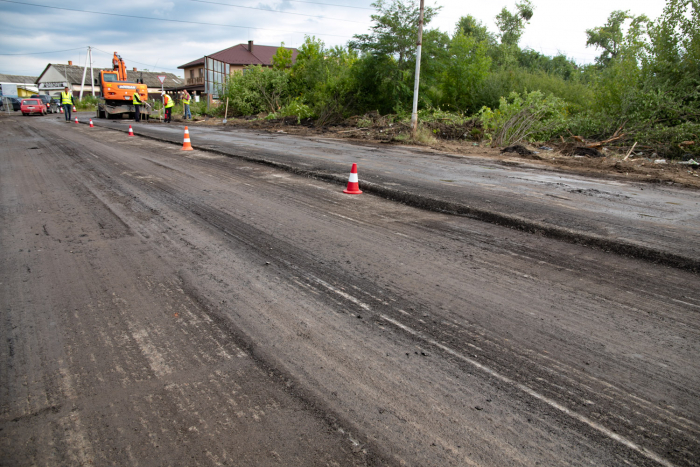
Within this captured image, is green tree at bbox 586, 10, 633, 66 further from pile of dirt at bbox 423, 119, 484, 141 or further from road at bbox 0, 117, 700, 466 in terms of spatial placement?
road at bbox 0, 117, 700, 466

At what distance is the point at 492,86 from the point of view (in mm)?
21484

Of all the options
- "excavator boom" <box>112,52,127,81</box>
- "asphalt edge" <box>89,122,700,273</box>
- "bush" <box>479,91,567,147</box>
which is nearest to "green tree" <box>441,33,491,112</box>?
"bush" <box>479,91,567,147</box>

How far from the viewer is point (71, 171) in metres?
8.73

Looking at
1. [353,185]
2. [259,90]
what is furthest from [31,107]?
[353,185]

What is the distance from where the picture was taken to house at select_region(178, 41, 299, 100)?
2152 inches

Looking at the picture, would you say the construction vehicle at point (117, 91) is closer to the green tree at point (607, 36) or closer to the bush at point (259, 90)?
the bush at point (259, 90)

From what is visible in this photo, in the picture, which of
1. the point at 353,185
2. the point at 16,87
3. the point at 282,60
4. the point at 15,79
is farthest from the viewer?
the point at 15,79

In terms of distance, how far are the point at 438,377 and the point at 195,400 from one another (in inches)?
52.6

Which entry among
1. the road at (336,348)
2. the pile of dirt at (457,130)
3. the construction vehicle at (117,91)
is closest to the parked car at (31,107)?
the construction vehicle at (117,91)

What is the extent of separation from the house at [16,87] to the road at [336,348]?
2201 inches

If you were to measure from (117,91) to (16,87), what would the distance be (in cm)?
3384

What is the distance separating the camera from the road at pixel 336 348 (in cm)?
196

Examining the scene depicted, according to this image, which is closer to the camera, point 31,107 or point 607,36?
point 31,107

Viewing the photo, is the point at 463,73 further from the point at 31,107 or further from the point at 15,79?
the point at 15,79
